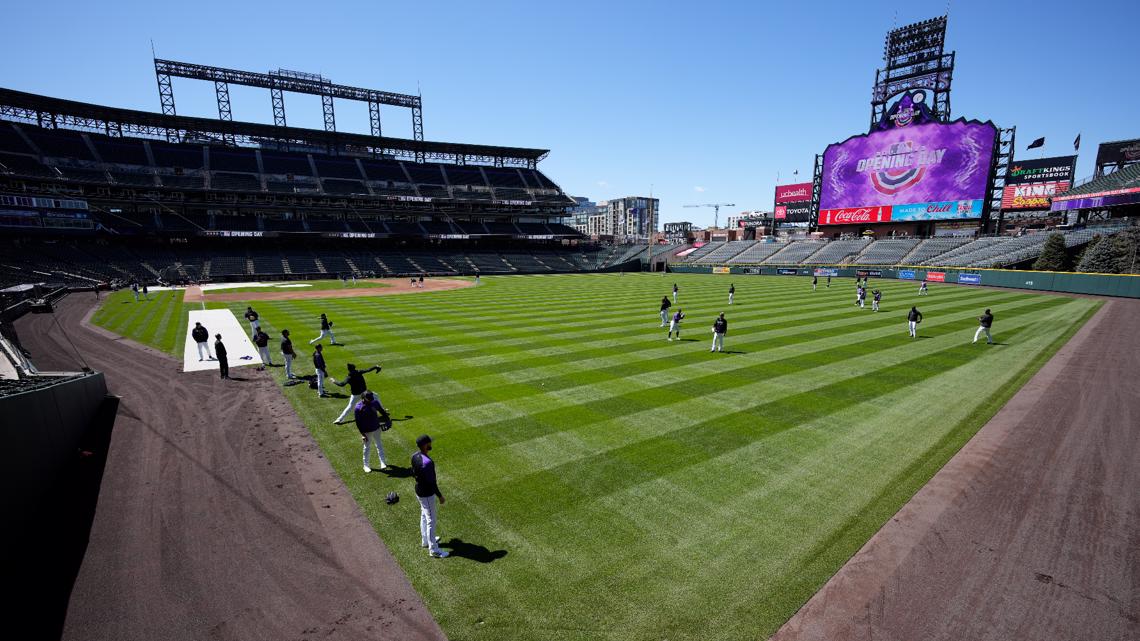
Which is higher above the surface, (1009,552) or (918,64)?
(918,64)

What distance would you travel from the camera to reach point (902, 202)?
214 ft

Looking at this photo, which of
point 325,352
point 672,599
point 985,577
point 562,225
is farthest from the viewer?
point 562,225

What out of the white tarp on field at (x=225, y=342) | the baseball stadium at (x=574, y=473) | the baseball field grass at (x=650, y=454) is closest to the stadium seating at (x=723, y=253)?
the baseball stadium at (x=574, y=473)

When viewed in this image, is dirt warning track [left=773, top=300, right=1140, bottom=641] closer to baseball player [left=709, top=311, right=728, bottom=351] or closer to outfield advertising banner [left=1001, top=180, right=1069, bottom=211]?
baseball player [left=709, top=311, right=728, bottom=351]

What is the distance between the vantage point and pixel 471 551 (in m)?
6.79

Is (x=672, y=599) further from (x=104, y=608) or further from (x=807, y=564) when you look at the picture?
(x=104, y=608)

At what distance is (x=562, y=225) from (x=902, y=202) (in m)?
55.5

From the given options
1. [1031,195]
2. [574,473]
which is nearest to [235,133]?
[574,473]

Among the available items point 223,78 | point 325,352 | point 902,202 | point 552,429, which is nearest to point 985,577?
point 552,429

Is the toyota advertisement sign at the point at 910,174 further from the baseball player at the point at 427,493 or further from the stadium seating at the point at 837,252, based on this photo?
the baseball player at the point at 427,493

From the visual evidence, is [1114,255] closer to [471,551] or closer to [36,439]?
[471,551]

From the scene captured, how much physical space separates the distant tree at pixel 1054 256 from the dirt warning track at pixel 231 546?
65.6m

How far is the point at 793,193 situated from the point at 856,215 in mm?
33270

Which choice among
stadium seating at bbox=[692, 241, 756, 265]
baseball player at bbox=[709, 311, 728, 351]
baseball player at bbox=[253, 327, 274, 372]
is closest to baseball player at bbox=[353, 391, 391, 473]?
baseball player at bbox=[253, 327, 274, 372]
